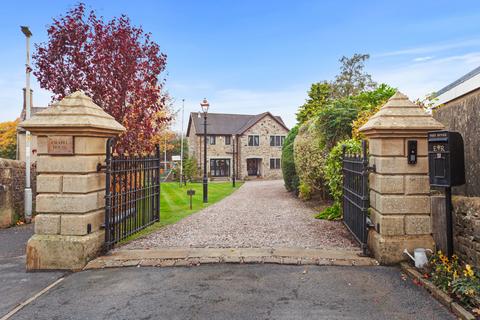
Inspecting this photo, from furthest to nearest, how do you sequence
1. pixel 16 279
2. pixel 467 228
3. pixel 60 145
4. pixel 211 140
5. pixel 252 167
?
pixel 252 167 → pixel 211 140 → pixel 60 145 → pixel 16 279 → pixel 467 228

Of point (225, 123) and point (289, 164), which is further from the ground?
point (225, 123)

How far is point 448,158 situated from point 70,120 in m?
5.98

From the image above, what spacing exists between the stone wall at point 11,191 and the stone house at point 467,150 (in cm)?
1216

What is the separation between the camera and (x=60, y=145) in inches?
205

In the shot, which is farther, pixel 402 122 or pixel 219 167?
pixel 219 167

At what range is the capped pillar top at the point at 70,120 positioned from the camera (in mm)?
5078

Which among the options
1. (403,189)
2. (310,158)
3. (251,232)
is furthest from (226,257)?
(310,158)

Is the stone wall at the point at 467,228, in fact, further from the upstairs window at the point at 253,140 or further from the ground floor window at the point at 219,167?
the ground floor window at the point at 219,167

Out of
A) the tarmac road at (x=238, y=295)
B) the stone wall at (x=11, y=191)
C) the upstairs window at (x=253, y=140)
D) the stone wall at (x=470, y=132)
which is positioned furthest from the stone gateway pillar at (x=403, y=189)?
the upstairs window at (x=253, y=140)

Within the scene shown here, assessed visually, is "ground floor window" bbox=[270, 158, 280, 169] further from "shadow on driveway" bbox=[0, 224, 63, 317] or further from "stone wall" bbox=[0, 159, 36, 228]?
"shadow on driveway" bbox=[0, 224, 63, 317]

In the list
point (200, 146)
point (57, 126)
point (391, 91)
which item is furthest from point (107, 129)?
point (200, 146)

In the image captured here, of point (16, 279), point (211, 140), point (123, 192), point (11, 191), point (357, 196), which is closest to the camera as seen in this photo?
point (16, 279)

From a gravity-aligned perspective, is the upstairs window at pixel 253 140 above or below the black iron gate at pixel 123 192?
above

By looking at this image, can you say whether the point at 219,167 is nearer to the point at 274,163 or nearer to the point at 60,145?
the point at 274,163
